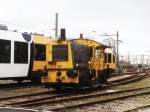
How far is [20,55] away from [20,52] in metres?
0.15

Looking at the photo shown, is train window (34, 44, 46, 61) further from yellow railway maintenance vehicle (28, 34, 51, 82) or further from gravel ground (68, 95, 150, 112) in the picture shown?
gravel ground (68, 95, 150, 112)

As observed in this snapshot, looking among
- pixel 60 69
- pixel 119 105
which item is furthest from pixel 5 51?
pixel 119 105

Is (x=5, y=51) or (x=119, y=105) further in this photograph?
(x=5, y=51)

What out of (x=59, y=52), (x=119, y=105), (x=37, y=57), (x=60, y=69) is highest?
(x=59, y=52)

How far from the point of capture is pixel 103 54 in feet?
79.7

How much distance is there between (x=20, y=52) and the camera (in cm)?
2342

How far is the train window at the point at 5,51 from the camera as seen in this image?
22.0m

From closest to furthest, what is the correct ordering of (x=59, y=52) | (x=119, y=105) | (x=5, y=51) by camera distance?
(x=119, y=105), (x=59, y=52), (x=5, y=51)

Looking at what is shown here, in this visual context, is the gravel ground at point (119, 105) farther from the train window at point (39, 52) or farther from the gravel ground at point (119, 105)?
the train window at point (39, 52)

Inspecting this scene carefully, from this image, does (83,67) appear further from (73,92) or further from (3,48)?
(3,48)

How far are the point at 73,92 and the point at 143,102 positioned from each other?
505 centimetres

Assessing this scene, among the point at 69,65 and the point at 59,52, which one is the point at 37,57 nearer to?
the point at 59,52

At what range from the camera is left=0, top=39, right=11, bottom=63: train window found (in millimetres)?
22016

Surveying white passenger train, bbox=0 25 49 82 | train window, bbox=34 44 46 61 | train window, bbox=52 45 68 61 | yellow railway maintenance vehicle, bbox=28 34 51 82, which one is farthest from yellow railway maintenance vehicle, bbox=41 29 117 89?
train window, bbox=34 44 46 61
